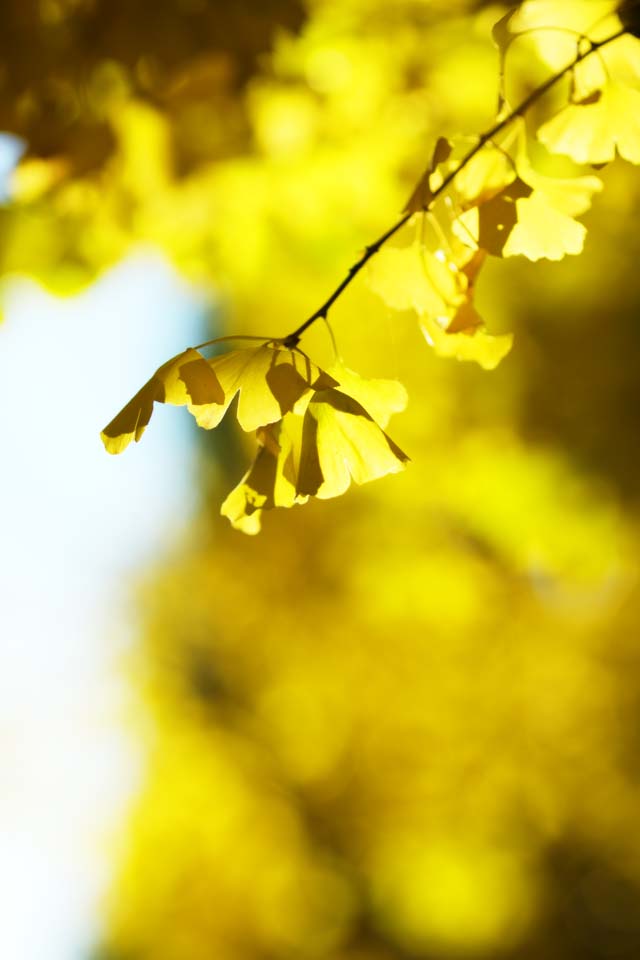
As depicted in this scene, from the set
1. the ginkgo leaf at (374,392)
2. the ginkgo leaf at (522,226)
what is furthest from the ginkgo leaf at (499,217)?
the ginkgo leaf at (374,392)

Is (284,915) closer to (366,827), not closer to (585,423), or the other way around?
(366,827)

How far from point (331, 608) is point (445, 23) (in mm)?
4114

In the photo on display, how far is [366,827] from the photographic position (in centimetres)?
517

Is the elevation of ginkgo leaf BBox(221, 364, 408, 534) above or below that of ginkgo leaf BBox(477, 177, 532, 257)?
below

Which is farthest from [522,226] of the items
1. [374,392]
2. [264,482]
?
[264,482]

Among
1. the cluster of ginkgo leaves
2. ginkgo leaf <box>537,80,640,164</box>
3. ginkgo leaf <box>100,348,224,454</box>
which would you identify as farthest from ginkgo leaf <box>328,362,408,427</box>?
ginkgo leaf <box>537,80,640,164</box>

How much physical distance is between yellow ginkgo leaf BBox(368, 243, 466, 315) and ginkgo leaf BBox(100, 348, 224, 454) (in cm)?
23

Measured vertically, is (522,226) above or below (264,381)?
above

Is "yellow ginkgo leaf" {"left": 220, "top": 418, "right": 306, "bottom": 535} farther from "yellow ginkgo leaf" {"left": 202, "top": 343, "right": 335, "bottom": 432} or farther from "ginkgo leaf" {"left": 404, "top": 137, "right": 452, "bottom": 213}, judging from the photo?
"ginkgo leaf" {"left": 404, "top": 137, "right": 452, "bottom": 213}

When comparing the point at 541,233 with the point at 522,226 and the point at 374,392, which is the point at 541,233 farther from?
the point at 374,392

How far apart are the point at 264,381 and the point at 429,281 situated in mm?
236

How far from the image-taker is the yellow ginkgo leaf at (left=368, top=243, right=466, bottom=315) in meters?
0.81

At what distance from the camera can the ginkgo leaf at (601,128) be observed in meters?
0.80

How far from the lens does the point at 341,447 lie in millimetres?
704
